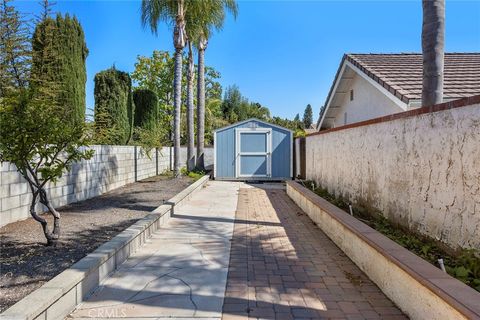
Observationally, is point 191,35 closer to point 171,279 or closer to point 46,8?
point 46,8

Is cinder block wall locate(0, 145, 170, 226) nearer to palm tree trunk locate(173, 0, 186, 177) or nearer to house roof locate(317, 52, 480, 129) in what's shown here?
palm tree trunk locate(173, 0, 186, 177)

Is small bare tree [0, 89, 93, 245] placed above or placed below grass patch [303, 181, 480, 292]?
above

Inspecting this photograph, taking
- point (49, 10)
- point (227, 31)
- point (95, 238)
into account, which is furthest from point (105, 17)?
point (95, 238)

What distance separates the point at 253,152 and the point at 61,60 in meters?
8.22

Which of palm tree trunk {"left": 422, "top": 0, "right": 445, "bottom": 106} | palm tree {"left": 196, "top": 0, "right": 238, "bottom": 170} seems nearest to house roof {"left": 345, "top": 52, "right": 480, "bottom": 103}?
palm tree trunk {"left": 422, "top": 0, "right": 445, "bottom": 106}

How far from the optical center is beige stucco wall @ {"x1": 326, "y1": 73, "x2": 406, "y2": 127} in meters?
8.93

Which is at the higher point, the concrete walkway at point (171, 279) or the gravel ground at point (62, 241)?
the gravel ground at point (62, 241)

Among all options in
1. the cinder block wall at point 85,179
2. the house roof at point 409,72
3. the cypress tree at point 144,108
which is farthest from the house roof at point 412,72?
the cypress tree at point 144,108

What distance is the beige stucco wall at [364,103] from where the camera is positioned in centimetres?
893

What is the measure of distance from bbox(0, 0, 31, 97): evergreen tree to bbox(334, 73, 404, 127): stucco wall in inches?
378

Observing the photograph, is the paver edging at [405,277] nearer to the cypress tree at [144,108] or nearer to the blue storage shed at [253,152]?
the blue storage shed at [253,152]

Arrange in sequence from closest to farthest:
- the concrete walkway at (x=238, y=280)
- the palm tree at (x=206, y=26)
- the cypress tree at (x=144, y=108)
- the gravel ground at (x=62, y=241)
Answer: the concrete walkway at (x=238, y=280)
the gravel ground at (x=62, y=241)
the palm tree at (x=206, y=26)
the cypress tree at (x=144, y=108)

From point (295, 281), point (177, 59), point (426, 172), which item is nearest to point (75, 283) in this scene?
point (295, 281)

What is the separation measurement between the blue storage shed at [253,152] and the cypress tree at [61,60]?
6.33m
